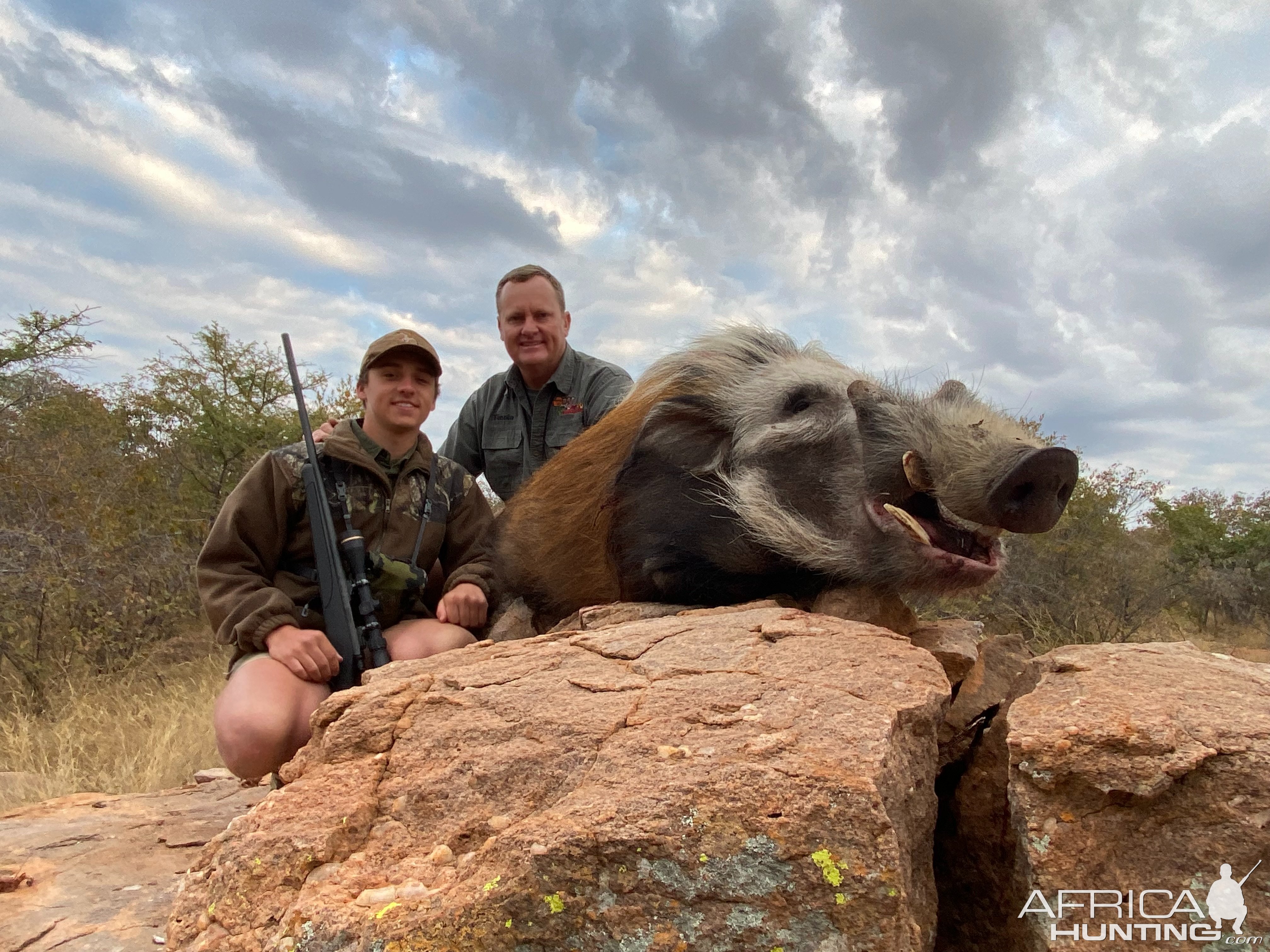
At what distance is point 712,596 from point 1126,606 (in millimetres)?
9148

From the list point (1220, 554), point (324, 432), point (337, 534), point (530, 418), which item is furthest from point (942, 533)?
point (1220, 554)

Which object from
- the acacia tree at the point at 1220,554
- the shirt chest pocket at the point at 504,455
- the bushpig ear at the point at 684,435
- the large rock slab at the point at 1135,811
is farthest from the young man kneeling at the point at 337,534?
the acacia tree at the point at 1220,554

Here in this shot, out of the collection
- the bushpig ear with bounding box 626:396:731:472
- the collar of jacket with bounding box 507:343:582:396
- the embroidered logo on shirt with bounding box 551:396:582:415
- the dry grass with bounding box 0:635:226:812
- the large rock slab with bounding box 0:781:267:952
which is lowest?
the dry grass with bounding box 0:635:226:812

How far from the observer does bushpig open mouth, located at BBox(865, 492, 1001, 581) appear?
2855 mm

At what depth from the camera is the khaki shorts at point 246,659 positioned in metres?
3.93

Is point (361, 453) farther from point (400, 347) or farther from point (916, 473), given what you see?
point (916, 473)

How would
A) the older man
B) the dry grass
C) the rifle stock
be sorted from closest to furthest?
the rifle stock
the dry grass
the older man

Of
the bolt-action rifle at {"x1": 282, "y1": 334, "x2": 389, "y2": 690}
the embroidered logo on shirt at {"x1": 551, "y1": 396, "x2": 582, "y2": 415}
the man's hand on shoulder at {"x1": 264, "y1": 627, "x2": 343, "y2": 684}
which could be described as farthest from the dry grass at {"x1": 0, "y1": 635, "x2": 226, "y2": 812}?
the embroidered logo on shirt at {"x1": 551, "y1": 396, "x2": 582, "y2": 415}

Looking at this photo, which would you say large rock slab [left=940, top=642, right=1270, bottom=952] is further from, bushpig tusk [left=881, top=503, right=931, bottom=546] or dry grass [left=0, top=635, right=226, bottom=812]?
dry grass [left=0, top=635, right=226, bottom=812]

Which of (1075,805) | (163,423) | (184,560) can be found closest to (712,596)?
(1075,805)

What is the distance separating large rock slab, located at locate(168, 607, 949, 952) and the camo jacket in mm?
1865

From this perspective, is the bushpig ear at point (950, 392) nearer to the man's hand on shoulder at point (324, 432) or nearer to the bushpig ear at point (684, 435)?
the bushpig ear at point (684, 435)

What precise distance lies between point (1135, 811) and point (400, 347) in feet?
12.5

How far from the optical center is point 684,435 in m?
3.62
